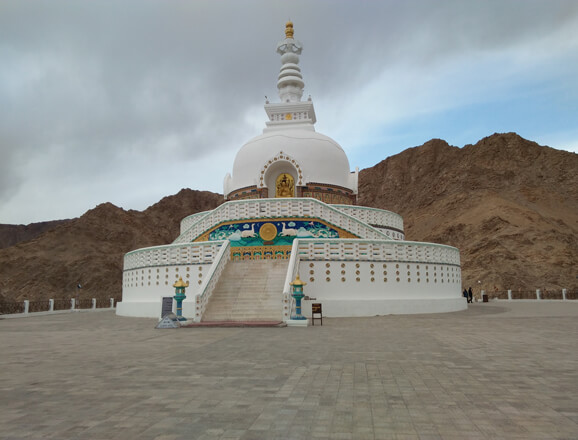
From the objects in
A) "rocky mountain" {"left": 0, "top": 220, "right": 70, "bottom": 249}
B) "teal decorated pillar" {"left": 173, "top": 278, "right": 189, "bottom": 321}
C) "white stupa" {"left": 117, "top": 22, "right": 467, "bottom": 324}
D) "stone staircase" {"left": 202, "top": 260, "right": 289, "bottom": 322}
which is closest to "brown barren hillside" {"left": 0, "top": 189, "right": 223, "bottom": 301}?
"rocky mountain" {"left": 0, "top": 220, "right": 70, "bottom": 249}

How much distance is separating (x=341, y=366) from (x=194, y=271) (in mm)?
13469

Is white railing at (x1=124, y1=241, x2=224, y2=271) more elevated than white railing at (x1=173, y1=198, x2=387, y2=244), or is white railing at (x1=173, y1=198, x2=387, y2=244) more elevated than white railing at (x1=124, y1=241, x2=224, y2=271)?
white railing at (x1=173, y1=198, x2=387, y2=244)

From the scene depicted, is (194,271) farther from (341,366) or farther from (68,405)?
(68,405)

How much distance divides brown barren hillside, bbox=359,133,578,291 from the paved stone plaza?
171 feet

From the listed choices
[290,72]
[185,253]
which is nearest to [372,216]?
[185,253]

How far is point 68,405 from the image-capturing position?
17.6 ft

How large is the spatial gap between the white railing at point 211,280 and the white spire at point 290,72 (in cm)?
1797

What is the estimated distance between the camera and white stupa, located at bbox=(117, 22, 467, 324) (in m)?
17.9

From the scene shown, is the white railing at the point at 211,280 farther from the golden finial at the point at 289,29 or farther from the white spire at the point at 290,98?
the golden finial at the point at 289,29

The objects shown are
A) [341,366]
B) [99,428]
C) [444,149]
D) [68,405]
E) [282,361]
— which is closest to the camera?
[99,428]

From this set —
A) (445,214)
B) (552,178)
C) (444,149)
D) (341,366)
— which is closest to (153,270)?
(341,366)

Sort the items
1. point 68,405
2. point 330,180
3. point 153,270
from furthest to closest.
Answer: point 330,180 → point 153,270 → point 68,405

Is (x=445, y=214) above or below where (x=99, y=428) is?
above

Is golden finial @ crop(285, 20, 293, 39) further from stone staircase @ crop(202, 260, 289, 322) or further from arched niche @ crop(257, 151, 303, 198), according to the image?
stone staircase @ crop(202, 260, 289, 322)
